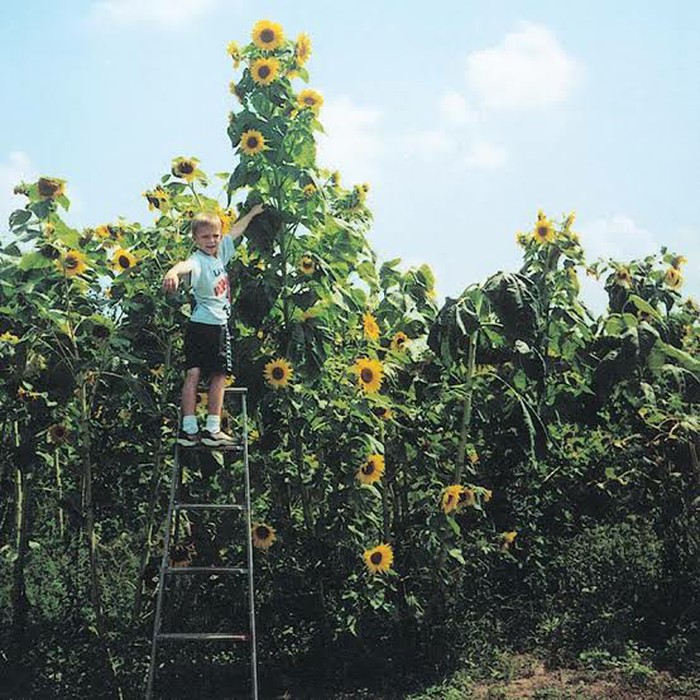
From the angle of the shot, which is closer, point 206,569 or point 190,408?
point 206,569

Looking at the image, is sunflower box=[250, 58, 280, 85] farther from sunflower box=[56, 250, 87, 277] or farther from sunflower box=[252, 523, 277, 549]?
sunflower box=[252, 523, 277, 549]

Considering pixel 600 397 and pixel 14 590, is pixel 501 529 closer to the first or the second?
pixel 600 397

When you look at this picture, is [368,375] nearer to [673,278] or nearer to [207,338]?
[207,338]

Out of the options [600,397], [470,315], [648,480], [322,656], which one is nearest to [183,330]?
[470,315]

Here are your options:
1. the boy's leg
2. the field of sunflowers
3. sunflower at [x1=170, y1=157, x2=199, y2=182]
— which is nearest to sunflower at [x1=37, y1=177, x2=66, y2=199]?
the field of sunflowers

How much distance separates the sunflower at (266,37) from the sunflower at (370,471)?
2.22 metres

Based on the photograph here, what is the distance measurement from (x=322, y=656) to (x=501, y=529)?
1.51 metres

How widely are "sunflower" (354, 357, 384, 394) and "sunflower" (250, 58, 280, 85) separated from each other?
1543 millimetres

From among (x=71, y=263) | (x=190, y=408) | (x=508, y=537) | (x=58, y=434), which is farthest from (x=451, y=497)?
(x=71, y=263)

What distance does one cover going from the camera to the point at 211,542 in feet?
18.4

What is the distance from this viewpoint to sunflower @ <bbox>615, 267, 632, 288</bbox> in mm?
6734

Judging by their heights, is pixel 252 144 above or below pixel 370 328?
above

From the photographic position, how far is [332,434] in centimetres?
542

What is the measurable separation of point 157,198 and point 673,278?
A: 3.45 metres
